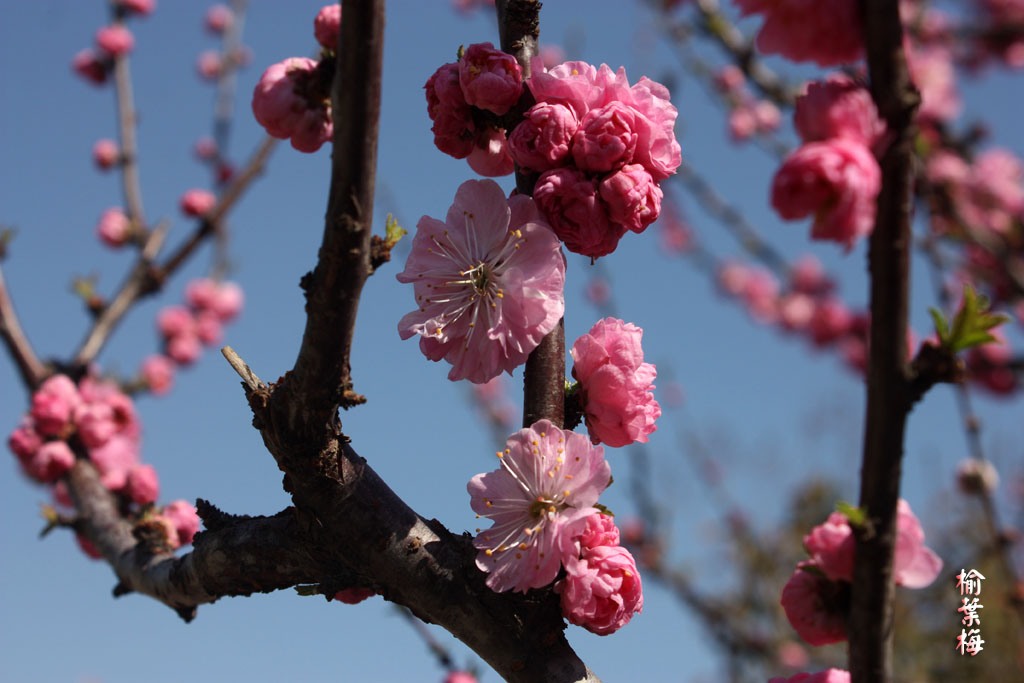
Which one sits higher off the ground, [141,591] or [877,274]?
[877,274]

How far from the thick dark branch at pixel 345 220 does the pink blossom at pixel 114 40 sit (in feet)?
18.3

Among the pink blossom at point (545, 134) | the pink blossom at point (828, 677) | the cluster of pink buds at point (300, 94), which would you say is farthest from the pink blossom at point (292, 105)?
the pink blossom at point (828, 677)

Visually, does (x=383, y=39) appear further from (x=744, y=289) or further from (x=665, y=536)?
(x=744, y=289)

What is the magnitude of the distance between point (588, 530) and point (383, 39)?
3.15 ft

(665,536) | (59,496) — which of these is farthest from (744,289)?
(59,496)

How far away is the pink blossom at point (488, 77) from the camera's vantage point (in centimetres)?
157

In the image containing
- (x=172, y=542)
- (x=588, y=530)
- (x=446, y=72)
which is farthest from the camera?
(x=172, y=542)

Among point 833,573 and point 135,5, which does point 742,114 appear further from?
point 833,573

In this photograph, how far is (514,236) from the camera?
1.61m

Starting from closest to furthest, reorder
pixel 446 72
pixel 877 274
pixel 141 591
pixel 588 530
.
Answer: pixel 877 274 < pixel 588 530 < pixel 446 72 < pixel 141 591

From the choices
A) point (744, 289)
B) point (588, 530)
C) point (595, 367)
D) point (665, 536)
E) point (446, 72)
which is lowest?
point (588, 530)

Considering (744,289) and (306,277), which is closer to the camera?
(306,277)

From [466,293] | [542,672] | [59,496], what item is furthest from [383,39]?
[59,496]

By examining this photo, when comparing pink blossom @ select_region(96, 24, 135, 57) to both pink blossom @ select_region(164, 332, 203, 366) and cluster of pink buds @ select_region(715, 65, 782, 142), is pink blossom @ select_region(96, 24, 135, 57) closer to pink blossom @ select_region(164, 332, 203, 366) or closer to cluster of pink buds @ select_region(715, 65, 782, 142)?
pink blossom @ select_region(164, 332, 203, 366)
